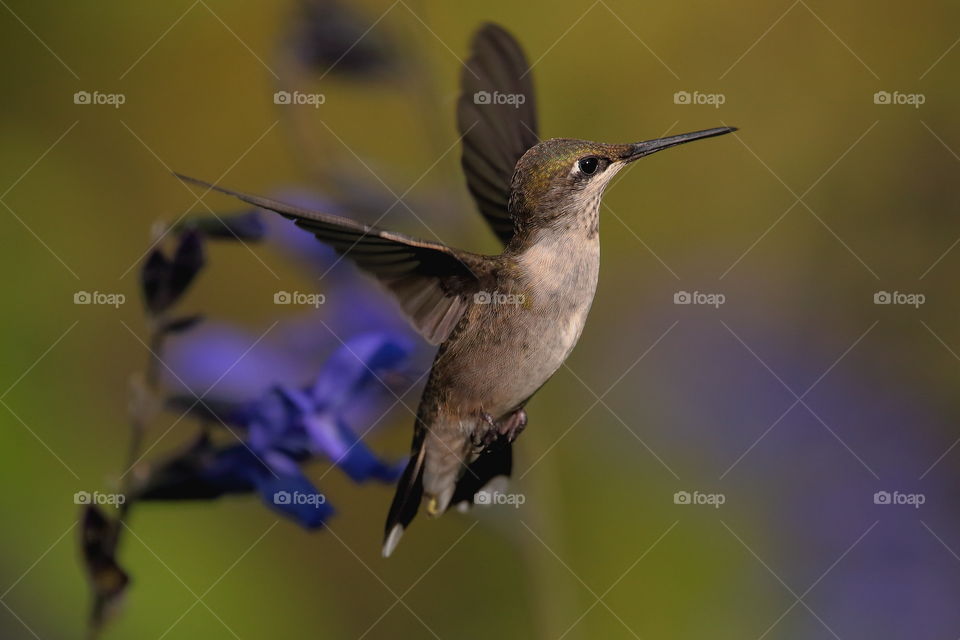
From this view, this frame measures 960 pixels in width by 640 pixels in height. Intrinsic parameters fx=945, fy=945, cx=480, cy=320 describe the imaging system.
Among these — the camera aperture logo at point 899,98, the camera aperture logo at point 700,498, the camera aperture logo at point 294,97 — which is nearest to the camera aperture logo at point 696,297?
the camera aperture logo at point 700,498

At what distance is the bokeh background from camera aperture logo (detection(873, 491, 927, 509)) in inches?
0.7

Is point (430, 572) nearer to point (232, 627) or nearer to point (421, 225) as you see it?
point (232, 627)

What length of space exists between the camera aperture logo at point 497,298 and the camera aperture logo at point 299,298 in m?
0.92

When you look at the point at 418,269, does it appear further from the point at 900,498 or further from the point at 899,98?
the point at 899,98

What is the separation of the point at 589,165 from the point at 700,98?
2.10 meters

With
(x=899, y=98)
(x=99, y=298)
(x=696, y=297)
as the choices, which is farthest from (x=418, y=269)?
(x=899, y=98)

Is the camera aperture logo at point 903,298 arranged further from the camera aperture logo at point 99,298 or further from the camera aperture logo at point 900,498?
the camera aperture logo at point 99,298

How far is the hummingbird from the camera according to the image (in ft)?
4.94

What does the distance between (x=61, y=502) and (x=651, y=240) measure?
81.7 inches

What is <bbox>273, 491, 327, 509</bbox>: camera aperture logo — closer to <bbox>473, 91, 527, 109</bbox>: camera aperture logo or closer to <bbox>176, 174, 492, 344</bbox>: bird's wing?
<bbox>176, 174, 492, 344</bbox>: bird's wing

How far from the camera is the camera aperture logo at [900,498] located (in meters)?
Result: 2.77

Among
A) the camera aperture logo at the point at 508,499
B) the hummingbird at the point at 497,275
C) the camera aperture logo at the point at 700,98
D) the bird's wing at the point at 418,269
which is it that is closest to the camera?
the bird's wing at the point at 418,269

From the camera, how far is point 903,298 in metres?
3.00

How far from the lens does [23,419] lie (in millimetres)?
2607
